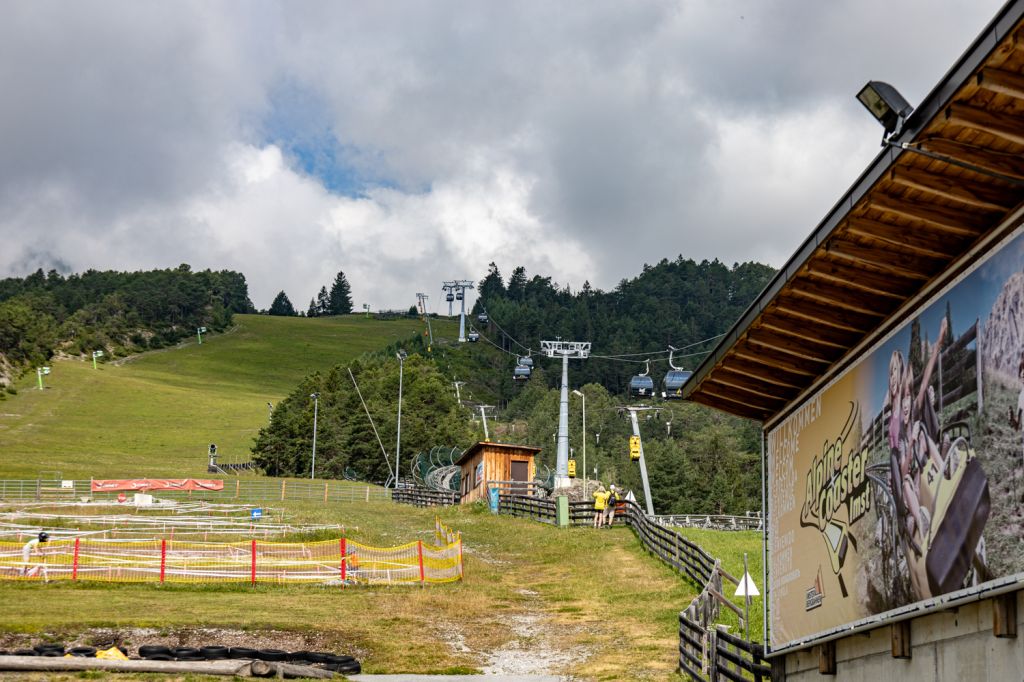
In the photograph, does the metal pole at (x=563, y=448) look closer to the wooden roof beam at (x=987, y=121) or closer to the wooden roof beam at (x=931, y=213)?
the wooden roof beam at (x=931, y=213)

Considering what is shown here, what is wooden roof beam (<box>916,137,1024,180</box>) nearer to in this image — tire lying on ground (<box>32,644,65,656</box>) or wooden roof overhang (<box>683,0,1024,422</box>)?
wooden roof overhang (<box>683,0,1024,422</box>)

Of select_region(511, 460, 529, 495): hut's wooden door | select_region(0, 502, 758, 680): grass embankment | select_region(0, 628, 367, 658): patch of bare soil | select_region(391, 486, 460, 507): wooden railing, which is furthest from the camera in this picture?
select_region(391, 486, 460, 507): wooden railing

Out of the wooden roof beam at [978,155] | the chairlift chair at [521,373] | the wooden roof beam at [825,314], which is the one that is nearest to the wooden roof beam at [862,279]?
the wooden roof beam at [825,314]

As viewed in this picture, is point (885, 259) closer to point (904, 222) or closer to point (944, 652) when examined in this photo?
point (904, 222)

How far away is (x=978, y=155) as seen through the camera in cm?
818

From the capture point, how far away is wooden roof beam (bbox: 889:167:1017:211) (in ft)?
28.4

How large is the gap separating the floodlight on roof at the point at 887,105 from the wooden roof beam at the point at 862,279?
2.49 m

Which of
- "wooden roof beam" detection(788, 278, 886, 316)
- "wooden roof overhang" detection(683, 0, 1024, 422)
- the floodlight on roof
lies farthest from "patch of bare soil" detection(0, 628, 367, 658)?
the floodlight on roof

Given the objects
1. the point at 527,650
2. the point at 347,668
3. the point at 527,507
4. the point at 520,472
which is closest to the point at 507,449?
the point at 520,472

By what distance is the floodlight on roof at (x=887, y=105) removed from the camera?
830 cm

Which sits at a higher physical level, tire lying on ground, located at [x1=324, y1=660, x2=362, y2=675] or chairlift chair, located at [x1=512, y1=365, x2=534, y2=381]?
chairlift chair, located at [x1=512, y1=365, x2=534, y2=381]

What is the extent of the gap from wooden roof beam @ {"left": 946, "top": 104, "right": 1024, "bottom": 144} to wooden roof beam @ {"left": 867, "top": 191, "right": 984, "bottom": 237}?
1.46 metres

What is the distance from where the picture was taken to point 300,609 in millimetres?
25234

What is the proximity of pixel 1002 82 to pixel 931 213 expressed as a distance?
2159 mm
